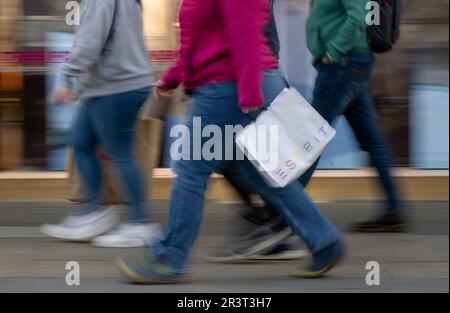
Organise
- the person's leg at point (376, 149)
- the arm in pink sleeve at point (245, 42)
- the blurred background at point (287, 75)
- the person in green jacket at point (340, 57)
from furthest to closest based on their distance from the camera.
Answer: the blurred background at point (287, 75)
the person's leg at point (376, 149)
the person in green jacket at point (340, 57)
the arm in pink sleeve at point (245, 42)

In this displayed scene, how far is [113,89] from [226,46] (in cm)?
110

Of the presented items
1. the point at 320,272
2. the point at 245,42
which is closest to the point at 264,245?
the point at 320,272

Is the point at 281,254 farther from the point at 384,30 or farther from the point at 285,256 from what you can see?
the point at 384,30

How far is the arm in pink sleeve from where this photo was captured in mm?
4383

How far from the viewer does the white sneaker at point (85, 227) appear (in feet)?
18.7

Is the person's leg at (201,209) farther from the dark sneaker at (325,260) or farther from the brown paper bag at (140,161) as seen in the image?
the brown paper bag at (140,161)

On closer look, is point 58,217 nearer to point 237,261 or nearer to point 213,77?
point 237,261

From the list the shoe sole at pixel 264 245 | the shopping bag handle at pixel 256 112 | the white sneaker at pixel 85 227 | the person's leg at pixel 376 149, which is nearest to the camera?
the shopping bag handle at pixel 256 112

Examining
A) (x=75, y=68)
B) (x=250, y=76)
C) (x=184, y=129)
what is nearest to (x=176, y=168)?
(x=184, y=129)

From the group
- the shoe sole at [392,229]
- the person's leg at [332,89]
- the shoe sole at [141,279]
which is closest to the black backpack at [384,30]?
the person's leg at [332,89]

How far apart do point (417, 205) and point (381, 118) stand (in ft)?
2.40

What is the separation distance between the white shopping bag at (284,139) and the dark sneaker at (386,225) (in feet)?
5.07

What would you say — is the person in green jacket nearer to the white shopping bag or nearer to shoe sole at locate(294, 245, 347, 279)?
shoe sole at locate(294, 245, 347, 279)

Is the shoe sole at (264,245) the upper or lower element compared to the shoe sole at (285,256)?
upper
